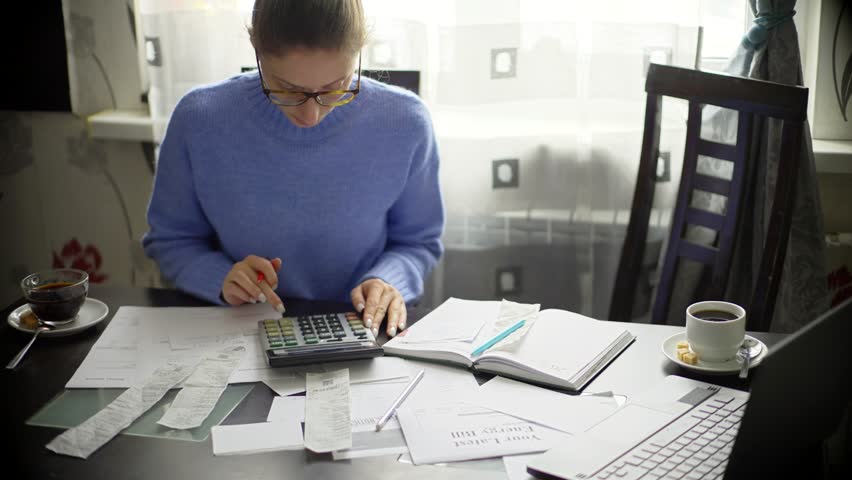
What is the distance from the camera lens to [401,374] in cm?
117

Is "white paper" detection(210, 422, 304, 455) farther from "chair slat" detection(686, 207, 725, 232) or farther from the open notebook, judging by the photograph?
"chair slat" detection(686, 207, 725, 232)

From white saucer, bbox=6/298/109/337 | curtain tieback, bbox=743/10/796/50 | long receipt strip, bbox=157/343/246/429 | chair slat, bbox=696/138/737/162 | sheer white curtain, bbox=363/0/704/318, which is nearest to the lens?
long receipt strip, bbox=157/343/246/429

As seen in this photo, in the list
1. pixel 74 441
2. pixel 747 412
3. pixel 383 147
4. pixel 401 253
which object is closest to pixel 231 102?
pixel 383 147

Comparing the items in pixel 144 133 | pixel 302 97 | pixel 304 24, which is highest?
pixel 304 24

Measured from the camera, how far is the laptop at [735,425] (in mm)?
758

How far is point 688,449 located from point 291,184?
853mm

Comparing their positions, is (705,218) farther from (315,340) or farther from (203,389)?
(203,389)

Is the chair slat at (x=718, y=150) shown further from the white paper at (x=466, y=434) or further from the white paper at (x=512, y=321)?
the white paper at (x=466, y=434)

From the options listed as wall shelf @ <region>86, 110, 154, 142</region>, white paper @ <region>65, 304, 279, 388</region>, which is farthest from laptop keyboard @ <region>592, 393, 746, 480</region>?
wall shelf @ <region>86, 110, 154, 142</region>

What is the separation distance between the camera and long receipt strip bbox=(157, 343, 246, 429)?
1.05m

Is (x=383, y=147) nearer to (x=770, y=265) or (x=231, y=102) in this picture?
(x=231, y=102)

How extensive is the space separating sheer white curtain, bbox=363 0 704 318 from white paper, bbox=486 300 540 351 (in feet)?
2.57

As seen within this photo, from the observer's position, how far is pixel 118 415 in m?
1.05

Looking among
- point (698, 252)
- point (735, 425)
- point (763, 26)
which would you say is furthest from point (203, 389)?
point (763, 26)
